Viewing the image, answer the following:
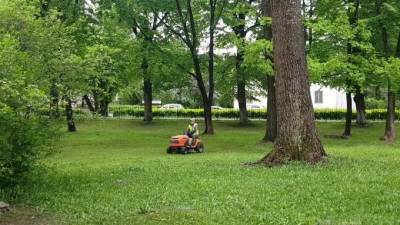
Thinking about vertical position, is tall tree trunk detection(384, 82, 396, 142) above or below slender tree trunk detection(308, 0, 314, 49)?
below

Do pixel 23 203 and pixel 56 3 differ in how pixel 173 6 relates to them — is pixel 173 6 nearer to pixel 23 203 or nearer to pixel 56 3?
pixel 56 3

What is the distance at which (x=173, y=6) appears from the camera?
116 ft

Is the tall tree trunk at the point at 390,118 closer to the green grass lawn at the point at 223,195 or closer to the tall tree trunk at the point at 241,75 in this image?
the tall tree trunk at the point at 241,75

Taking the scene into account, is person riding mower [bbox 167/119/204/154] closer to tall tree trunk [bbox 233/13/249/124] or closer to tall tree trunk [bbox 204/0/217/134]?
tall tree trunk [bbox 204/0/217/134]

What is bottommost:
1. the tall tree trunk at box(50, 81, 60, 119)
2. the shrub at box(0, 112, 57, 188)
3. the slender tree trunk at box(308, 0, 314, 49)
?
the shrub at box(0, 112, 57, 188)

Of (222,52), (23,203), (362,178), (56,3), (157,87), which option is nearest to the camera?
(23,203)

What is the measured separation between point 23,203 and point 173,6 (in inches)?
1057

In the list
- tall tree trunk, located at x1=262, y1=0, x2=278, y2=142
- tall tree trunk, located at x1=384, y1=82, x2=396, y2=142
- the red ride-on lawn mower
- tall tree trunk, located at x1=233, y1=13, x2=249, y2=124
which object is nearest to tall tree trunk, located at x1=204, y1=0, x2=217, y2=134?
tall tree trunk, located at x1=233, y1=13, x2=249, y2=124

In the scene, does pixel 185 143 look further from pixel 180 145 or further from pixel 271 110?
pixel 271 110

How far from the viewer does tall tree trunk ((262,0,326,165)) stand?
1366cm

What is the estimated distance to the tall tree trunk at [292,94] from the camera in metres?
13.7

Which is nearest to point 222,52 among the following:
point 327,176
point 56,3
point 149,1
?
point 149,1

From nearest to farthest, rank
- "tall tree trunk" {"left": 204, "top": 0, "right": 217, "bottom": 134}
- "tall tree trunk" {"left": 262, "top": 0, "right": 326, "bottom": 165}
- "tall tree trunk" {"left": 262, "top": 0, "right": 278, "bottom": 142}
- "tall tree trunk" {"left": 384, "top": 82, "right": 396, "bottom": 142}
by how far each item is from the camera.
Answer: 1. "tall tree trunk" {"left": 262, "top": 0, "right": 326, "bottom": 165}
2. "tall tree trunk" {"left": 262, "top": 0, "right": 278, "bottom": 142}
3. "tall tree trunk" {"left": 384, "top": 82, "right": 396, "bottom": 142}
4. "tall tree trunk" {"left": 204, "top": 0, "right": 217, "bottom": 134}

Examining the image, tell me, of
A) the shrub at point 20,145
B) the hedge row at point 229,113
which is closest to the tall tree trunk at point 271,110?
the shrub at point 20,145
